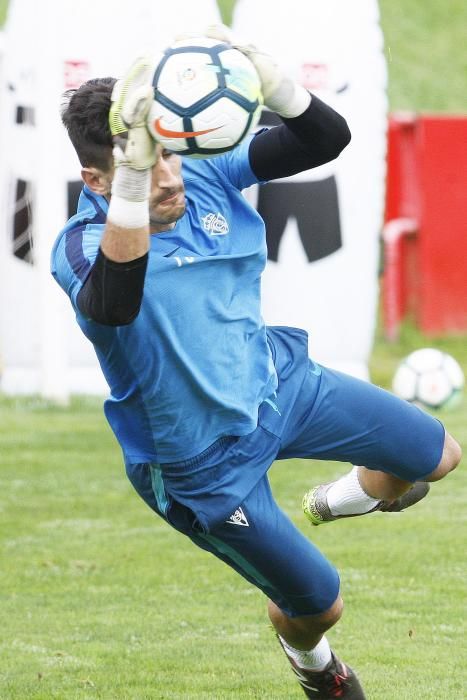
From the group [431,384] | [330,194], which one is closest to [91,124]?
[431,384]

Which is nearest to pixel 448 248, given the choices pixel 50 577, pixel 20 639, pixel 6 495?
pixel 6 495

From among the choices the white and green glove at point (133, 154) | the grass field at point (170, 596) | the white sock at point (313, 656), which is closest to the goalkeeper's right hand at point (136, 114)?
the white and green glove at point (133, 154)

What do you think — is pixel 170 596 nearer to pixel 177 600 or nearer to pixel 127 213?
pixel 177 600

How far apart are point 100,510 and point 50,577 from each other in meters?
1.42

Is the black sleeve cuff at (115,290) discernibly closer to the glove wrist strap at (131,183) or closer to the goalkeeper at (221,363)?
the goalkeeper at (221,363)

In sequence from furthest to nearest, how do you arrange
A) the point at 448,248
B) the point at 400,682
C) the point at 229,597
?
the point at 448,248, the point at 229,597, the point at 400,682

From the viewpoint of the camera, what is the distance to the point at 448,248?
15.3m

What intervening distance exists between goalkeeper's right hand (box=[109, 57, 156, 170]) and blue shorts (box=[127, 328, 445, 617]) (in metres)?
1.03

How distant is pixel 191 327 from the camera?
4.19 meters

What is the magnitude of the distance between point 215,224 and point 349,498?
122cm

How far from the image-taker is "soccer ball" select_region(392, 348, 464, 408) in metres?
11.1

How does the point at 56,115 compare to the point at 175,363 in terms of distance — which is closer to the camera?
the point at 175,363

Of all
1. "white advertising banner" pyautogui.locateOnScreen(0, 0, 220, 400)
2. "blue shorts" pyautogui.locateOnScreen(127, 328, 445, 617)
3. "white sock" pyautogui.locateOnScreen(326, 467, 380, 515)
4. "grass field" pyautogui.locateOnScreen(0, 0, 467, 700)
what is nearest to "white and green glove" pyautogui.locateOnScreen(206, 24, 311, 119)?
"blue shorts" pyautogui.locateOnScreen(127, 328, 445, 617)

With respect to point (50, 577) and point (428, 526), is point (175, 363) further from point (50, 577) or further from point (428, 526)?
point (428, 526)
